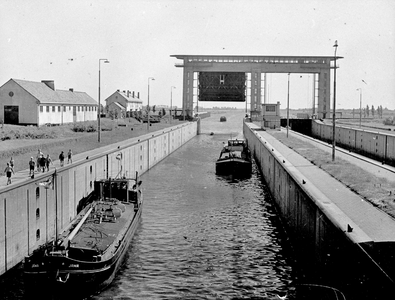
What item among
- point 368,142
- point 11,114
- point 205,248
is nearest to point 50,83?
point 11,114

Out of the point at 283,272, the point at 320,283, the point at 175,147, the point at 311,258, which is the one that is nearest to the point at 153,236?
the point at 283,272

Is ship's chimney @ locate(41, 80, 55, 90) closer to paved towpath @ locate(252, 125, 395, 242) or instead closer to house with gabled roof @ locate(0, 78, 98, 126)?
house with gabled roof @ locate(0, 78, 98, 126)

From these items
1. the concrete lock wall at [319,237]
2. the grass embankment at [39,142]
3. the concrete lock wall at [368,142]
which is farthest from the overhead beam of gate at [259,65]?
the concrete lock wall at [319,237]

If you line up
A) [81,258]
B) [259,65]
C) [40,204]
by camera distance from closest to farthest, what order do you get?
[81,258], [40,204], [259,65]

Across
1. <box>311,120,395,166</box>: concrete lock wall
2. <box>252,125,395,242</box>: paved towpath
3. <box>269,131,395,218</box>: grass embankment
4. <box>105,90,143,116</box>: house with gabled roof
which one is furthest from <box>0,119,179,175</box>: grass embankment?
<box>105,90,143,116</box>: house with gabled roof

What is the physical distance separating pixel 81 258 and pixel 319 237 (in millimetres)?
10112

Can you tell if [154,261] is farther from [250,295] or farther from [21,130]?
[21,130]

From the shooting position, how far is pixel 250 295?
21953mm

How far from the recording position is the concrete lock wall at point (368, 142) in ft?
173

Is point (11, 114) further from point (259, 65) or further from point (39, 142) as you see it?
point (259, 65)

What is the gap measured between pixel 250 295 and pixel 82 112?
2968 inches

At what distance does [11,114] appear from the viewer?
72.3m

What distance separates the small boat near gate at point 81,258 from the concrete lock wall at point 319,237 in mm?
8945

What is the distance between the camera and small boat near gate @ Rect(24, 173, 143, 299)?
20.5m
